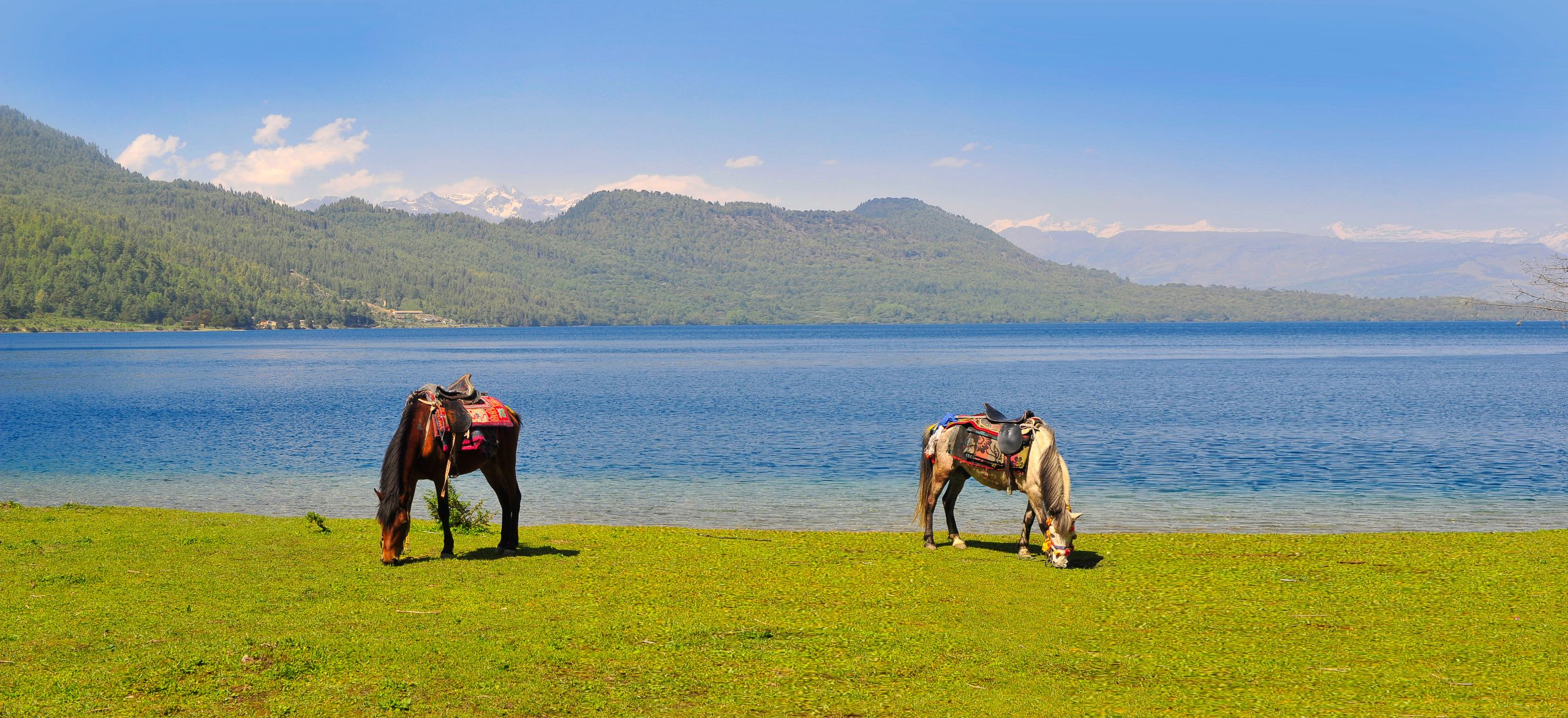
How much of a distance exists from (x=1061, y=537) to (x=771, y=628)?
5.46 metres

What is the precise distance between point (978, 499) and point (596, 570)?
44.2 feet

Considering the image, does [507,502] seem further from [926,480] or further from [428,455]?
[926,480]

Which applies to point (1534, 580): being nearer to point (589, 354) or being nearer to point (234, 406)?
point (234, 406)

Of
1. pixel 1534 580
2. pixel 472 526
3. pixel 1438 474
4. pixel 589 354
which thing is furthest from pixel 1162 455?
pixel 589 354

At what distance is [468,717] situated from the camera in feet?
25.6

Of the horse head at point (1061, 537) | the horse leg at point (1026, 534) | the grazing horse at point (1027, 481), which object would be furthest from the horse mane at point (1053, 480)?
the horse leg at point (1026, 534)

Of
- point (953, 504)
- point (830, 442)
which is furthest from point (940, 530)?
point (830, 442)

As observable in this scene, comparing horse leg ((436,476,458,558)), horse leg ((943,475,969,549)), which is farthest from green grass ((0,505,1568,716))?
horse leg ((943,475,969,549))

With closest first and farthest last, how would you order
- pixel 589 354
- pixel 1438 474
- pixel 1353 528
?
pixel 1353 528 < pixel 1438 474 < pixel 589 354

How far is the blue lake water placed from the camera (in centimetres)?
2453

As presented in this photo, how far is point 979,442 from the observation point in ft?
50.5

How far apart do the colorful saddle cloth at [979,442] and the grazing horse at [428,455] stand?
250 inches

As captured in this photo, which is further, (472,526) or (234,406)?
(234,406)

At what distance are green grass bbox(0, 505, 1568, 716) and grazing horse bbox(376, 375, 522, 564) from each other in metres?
0.56
